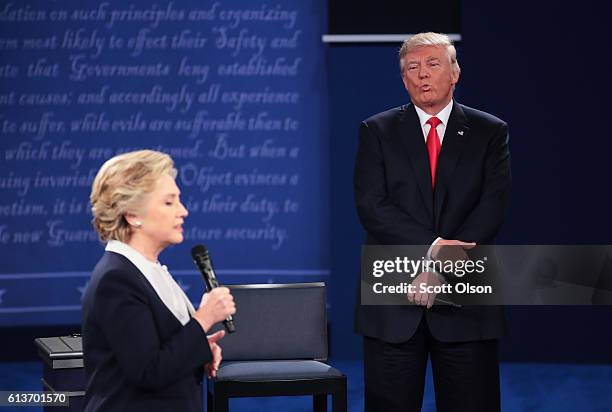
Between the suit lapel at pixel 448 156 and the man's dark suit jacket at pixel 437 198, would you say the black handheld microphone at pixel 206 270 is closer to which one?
the man's dark suit jacket at pixel 437 198

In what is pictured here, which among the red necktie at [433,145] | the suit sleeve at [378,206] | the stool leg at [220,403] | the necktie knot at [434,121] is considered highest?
the necktie knot at [434,121]

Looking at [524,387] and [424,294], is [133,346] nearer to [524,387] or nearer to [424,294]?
[424,294]

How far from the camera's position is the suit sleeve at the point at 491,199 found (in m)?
3.37

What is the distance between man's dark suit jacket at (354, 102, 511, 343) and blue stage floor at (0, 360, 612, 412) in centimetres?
195

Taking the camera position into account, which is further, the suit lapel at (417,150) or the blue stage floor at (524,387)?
the blue stage floor at (524,387)

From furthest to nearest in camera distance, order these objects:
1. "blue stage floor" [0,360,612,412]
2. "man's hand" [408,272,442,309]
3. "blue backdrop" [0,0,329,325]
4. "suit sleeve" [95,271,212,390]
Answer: "blue backdrop" [0,0,329,325]
"blue stage floor" [0,360,612,412]
"man's hand" [408,272,442,309]
"suit sleeve" [95,271,212,390]

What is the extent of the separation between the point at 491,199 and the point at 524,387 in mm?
Result: 2741

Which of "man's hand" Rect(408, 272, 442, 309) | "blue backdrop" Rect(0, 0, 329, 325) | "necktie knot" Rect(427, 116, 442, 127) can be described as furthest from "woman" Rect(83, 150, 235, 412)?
"blue backdrop" Rect(0, 0, 329, 325)

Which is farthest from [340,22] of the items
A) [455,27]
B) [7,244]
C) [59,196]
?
[7,244]

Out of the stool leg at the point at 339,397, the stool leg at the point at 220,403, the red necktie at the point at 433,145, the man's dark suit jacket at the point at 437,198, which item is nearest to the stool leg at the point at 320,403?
the stool leg at the point at 339,397

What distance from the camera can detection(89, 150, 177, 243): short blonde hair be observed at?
7.77ft

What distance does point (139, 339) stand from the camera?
2.27 meters

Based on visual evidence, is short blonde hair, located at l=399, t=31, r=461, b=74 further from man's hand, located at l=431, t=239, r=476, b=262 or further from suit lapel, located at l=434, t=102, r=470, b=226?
→ man's hand, located at l=431, t=239, r=476, b=262

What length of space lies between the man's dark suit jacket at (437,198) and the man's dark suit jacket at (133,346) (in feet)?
3.80
